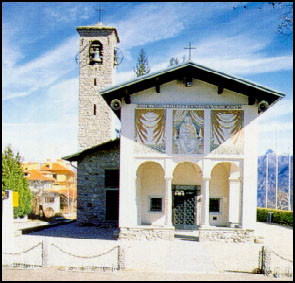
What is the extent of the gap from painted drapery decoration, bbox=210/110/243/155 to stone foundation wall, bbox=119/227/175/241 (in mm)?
3836

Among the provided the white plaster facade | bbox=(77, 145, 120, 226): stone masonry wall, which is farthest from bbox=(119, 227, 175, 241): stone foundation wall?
bbox=(77, 145, 120, 226): stone masonry wall

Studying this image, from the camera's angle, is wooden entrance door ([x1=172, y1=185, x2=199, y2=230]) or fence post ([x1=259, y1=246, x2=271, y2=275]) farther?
wooden entrance door ([x1=172, y1=185, x2=199, y2=230])

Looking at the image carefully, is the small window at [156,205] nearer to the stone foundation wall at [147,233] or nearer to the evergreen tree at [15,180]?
the stone foundation wall at [147,233]

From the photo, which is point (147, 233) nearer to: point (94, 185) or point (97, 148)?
point (94, 185)

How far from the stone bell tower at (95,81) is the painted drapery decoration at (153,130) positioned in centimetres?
831

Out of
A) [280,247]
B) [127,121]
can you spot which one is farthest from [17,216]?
[280,247]

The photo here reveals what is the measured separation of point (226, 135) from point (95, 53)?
11.6 metres

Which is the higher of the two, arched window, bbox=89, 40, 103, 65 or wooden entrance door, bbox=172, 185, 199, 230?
arched window, bbox=89, 40, 103, 65

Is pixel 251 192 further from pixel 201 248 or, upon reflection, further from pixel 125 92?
pixel 125 92

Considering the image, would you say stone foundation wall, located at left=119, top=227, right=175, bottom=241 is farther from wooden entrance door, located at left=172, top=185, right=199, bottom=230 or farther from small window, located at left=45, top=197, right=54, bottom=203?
small window, located at left=45, top=197, right=54, bottom=203

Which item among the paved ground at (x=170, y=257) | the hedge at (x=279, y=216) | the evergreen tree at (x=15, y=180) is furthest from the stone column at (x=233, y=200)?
the evergreen tree at (x=15, y=180)

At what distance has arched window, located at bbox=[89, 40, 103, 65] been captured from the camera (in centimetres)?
2248

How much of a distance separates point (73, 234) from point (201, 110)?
8.19 meters

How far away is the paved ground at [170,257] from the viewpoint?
352 inches
